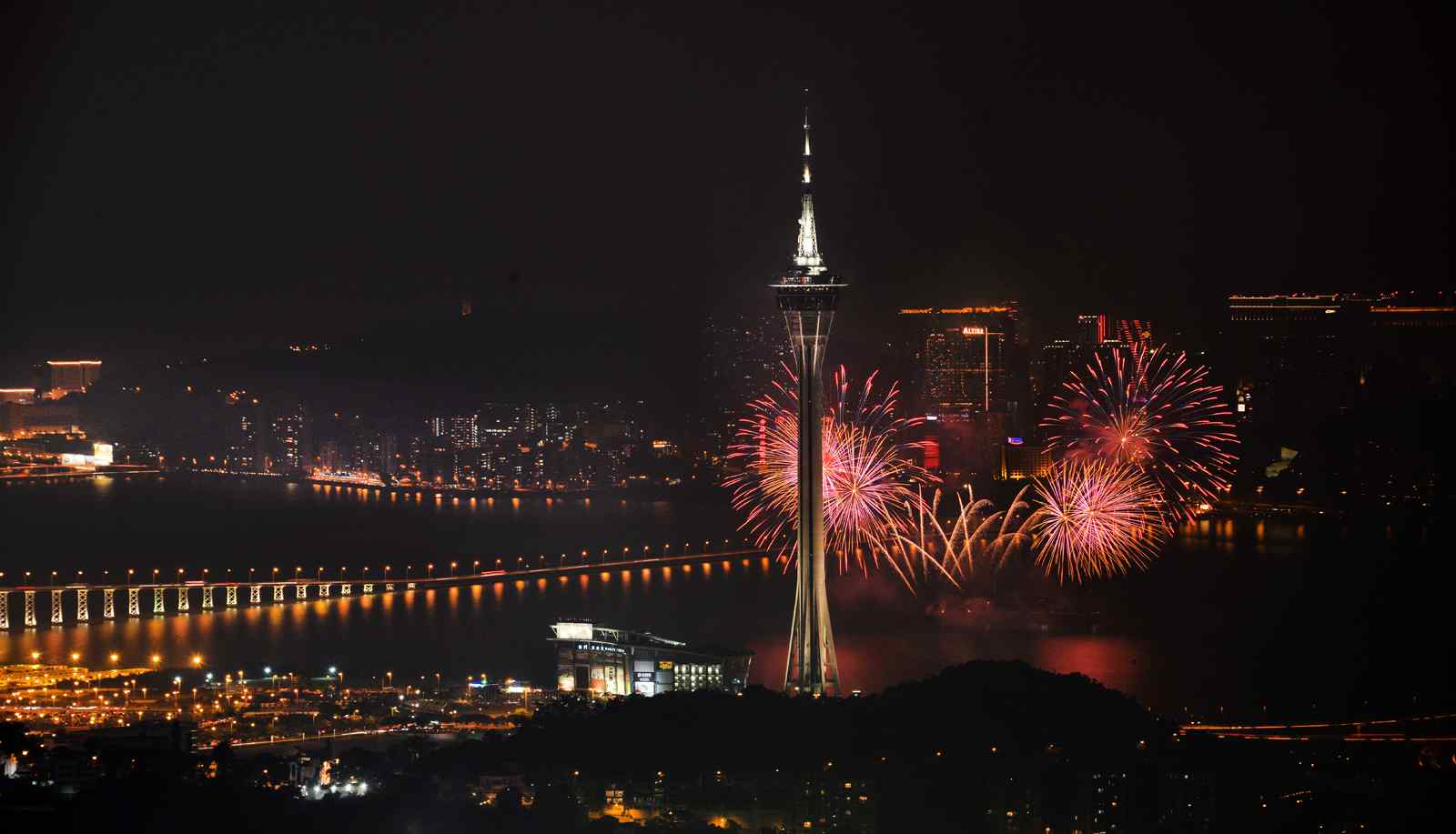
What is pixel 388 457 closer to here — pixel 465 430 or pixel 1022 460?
pixel 465 430

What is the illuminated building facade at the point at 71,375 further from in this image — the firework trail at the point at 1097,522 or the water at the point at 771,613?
the firework trail at the point at 1097,522

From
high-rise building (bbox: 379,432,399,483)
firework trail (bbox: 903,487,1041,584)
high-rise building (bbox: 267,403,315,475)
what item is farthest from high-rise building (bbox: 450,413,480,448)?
firework trail (bbox: 903,487,1041,584)

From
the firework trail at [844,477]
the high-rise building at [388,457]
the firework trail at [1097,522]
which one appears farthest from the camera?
the high-rise building at [388,457]

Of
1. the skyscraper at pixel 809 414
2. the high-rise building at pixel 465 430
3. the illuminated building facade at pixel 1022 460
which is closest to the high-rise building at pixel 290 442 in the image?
the high-rise building at pixel 465 430

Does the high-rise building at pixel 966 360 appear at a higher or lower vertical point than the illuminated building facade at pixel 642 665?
higher

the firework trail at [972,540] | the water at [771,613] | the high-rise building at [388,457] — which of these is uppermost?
the high-rise building at [388,457]

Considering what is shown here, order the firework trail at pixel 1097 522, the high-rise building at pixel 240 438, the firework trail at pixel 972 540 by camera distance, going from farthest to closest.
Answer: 1. the high-rise building at pixel 240 438
2. the firework trail at pixel 972 540
3. the firework trail at pixel 1097 522
